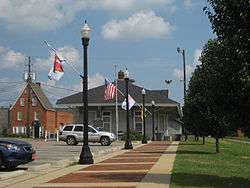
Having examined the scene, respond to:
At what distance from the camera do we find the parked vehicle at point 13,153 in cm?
1927

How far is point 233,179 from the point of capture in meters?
16.4

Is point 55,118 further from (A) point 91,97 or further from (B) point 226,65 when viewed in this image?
(B) point 226,65

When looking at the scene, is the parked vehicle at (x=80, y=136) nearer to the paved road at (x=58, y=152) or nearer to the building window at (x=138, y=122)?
the paved road at (x=58, y=152)

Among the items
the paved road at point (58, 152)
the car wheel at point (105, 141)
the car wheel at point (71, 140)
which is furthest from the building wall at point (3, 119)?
the paved road at point (58, 152)

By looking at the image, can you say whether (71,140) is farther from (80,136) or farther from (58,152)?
(58,152)

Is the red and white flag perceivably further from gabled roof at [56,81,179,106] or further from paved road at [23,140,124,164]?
gabled roof at [56,81,179,106]

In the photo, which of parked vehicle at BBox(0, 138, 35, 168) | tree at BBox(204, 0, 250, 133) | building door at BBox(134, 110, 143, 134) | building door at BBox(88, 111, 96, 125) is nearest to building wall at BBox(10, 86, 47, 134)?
building door at BBox(88, 111, 96, 125)

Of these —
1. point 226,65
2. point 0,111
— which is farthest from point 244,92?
point 0,111

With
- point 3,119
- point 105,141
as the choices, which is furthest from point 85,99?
point 3,119

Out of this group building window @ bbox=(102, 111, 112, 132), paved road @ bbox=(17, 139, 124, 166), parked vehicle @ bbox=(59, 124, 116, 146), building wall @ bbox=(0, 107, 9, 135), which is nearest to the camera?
paved road @ bbox=(17, 139, 124, 166)

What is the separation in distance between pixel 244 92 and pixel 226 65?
0.97m

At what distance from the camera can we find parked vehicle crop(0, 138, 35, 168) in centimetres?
1927

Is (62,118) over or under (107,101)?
under

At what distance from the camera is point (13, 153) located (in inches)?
763
